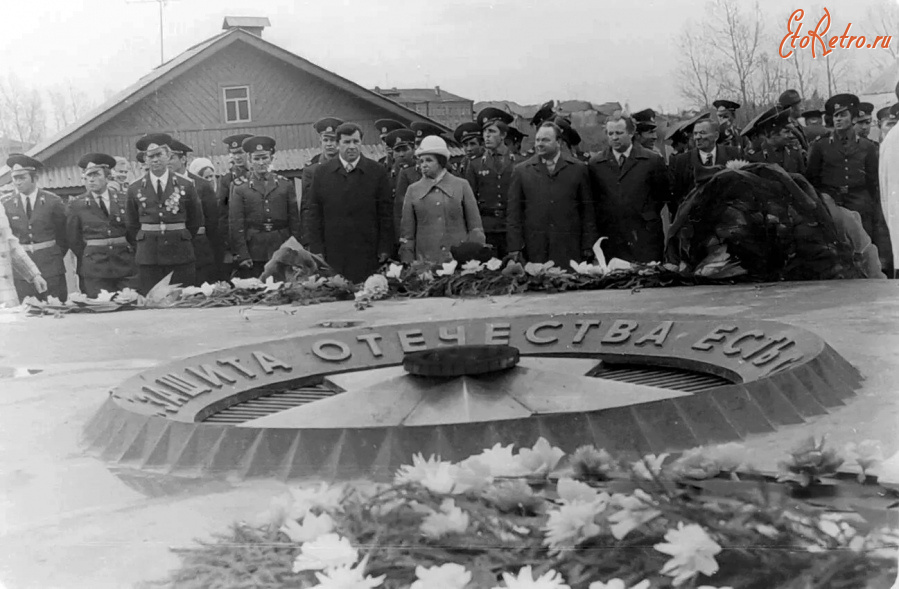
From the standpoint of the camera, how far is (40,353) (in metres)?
3.97

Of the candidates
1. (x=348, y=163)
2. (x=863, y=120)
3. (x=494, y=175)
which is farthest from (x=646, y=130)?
(x=348, y=163)

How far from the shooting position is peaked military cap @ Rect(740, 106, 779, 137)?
3.76 metres

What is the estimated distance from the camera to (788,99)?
3807 millimetres

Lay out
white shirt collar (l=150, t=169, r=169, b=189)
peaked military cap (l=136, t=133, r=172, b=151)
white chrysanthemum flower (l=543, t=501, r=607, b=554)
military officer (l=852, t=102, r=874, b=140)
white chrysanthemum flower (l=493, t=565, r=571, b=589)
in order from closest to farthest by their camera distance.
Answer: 1. white chrysanthemum flower (l=493, t=565, r=571, b=589)
2. white chrysanthemum flower (l=543, t=501, r=607, b=554)
3. military officer (l=852, t=102, r=874, b=140)
4. peaked military cap (l=136, t=133, r=172, b=151)
5. white shirt collar (l=150, t=169, r=169, b=189)

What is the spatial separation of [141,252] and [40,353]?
0.57m

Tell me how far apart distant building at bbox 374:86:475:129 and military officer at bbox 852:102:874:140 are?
144 centimetres

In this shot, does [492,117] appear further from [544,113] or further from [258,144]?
[258,144]

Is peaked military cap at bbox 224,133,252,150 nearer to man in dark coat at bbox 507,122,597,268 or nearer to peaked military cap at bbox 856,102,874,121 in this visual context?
man in dark coat at bbox 507,122,597,268

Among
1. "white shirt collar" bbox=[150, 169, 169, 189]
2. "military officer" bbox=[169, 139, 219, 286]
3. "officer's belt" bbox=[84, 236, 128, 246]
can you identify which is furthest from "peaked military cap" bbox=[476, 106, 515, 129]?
"officer's belt" bbox=[84, 236, 128, 246]

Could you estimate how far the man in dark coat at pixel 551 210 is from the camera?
413cm

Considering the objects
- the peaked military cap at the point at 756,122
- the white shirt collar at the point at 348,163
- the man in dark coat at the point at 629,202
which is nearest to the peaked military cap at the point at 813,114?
the peaked military cap at the point at 756,122

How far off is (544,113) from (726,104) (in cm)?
70

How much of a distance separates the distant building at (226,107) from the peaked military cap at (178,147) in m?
0.02

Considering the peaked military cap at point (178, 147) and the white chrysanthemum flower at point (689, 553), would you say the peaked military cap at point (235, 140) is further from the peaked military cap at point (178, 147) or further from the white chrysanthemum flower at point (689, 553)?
the white chrysanthemum flower at point (689, 553)
